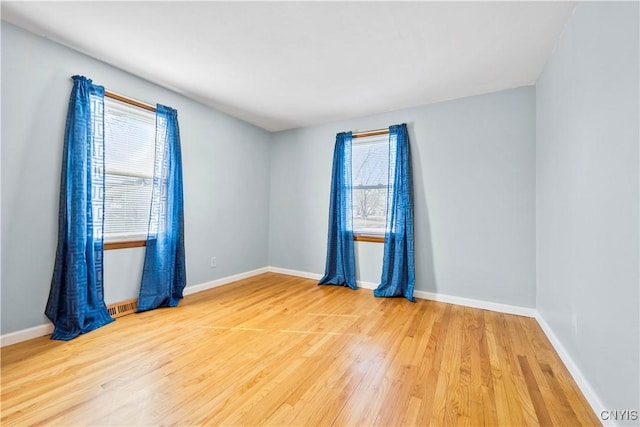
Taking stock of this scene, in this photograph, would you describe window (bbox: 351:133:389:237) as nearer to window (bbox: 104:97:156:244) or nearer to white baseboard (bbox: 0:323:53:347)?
window (bbox: 104:97:156:244)

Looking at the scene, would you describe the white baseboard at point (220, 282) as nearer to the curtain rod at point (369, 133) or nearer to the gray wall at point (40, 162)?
the gray wall at point (40, 162)

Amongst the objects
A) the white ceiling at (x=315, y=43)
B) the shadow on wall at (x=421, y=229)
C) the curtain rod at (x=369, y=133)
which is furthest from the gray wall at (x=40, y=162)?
the shadow on wall at (x=421, y=229)

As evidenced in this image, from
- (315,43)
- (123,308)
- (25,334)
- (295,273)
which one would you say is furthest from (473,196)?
(25,334)

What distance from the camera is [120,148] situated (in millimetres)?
2727

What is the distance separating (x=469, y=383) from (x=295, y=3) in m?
2.70

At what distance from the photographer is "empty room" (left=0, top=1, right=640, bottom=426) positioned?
1.44 metres

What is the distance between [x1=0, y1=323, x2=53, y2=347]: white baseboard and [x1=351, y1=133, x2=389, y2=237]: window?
3.35 metres

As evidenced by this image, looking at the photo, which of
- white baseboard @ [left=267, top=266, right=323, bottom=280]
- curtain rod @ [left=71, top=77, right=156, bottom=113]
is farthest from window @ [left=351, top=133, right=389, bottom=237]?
curtain rod @ [left=71, top=77, right=156, bottom=113]

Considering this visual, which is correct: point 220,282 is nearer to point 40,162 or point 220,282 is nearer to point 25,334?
point 25,334

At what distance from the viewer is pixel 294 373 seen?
5.80 feet

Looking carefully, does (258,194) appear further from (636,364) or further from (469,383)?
(636,364)

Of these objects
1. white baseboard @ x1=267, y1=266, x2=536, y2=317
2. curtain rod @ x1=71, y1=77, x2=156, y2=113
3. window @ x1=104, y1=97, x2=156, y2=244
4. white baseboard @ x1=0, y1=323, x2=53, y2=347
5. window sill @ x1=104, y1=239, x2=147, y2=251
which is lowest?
white baseboard @ x1=0, y1=323, x2=53, y2=347

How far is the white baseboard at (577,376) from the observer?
1.41 metres

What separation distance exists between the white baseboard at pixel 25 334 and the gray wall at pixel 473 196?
3.30 m
